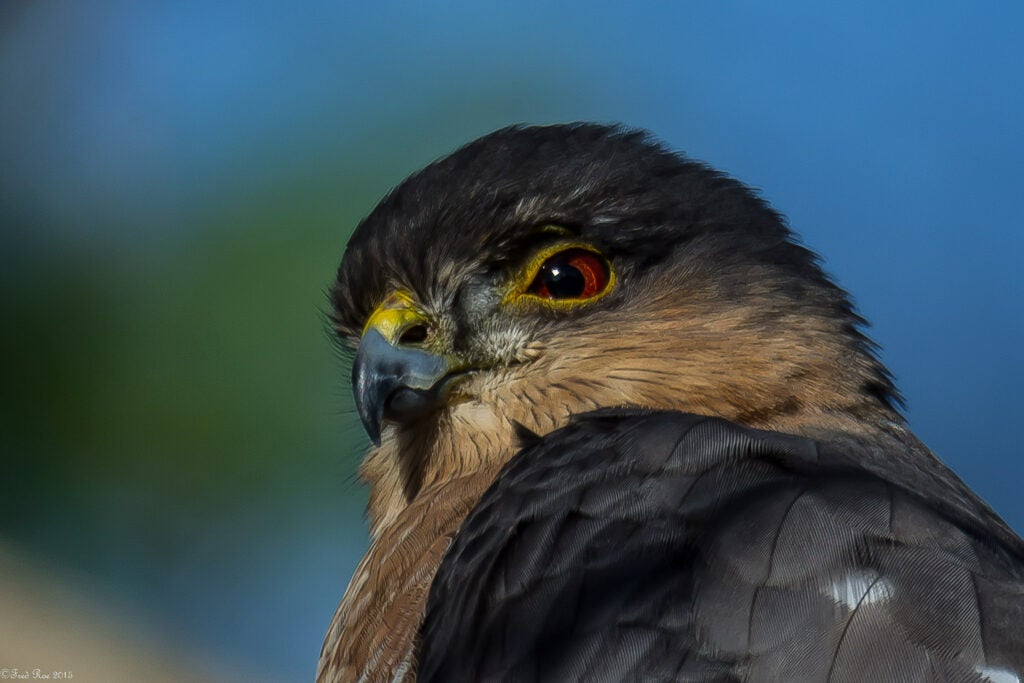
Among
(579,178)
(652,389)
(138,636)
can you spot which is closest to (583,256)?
(579,178)

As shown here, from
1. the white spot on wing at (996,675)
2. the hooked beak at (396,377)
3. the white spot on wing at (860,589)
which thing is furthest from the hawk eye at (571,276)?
the white spot on wing at (996,675)

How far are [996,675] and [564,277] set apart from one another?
6.17 ft

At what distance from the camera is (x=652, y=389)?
3754 mm

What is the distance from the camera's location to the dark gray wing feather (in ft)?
7.91

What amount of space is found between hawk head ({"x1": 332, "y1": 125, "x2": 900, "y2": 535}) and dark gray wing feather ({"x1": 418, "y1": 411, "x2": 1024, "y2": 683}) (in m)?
0.71

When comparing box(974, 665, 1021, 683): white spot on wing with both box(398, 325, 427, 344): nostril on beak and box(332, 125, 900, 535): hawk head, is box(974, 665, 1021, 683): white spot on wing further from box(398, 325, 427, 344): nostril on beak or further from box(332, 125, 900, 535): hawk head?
box(398, 325, 427, 344): nostril on beak

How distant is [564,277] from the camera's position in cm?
387

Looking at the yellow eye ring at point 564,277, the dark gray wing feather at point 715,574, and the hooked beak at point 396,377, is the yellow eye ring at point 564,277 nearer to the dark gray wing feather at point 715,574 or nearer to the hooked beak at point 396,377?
the hooked beak at point 396,377

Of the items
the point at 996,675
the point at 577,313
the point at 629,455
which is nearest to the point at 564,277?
the point at 577,313

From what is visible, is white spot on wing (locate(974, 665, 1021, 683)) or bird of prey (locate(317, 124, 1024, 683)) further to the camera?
bird of prey (locate(317, 124, 1024, 683))

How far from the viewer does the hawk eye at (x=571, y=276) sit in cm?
388

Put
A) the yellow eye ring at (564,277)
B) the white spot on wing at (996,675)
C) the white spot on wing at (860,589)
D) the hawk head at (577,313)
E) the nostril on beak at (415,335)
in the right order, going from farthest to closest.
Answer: the nostril on beak at (415,335) → the yellow eye ring at (564,277) → the hawk head at (577,313) → the white spot on wing at (860,589) → the white spot on wing at (996,675)

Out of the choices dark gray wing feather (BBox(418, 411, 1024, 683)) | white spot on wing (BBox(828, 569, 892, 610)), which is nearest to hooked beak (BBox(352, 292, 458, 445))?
dark gray wing feather (BBox(418, 411, 1024, 683))

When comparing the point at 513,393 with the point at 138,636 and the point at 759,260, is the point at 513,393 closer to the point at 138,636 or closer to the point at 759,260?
the point at 759,260
